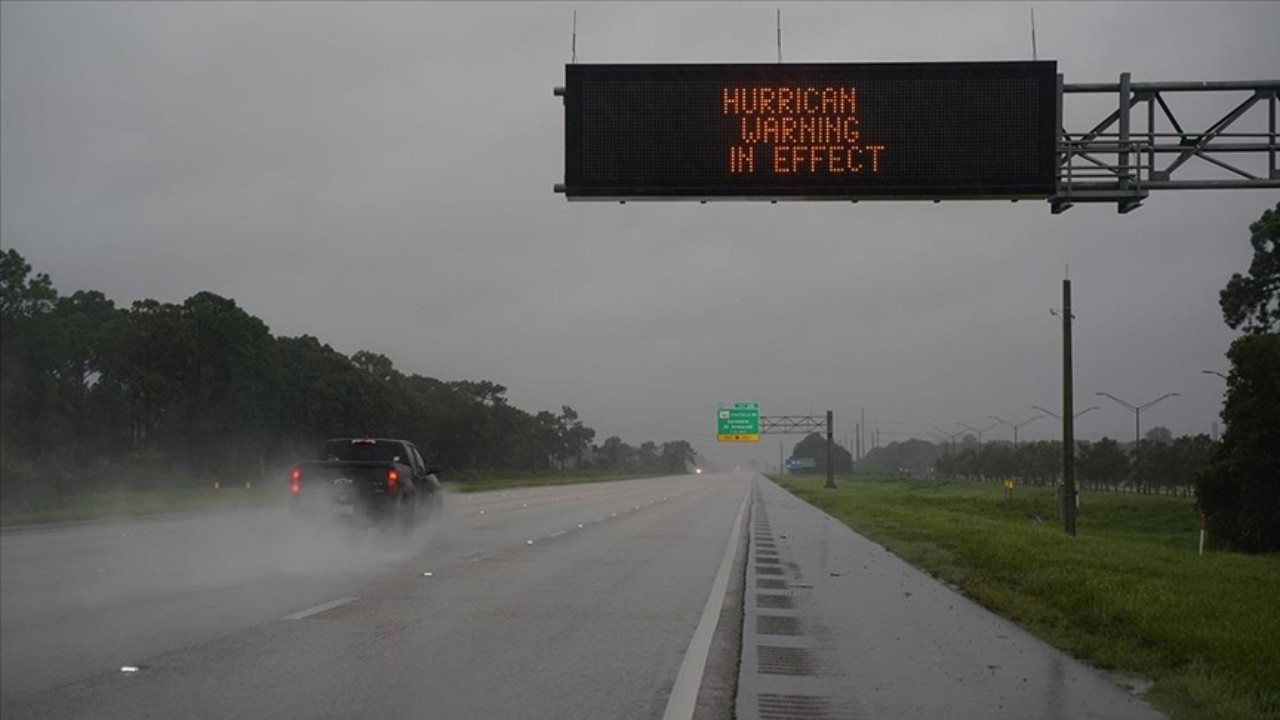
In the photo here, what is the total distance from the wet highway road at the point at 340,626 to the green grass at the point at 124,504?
10.1 metres

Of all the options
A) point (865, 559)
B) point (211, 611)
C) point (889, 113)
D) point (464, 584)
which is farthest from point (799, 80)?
point (865, 559)

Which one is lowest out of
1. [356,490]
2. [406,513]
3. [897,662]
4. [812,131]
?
[897,662]

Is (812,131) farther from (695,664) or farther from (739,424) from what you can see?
(739,424)

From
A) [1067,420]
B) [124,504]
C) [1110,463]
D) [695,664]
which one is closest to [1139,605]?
[695,664]

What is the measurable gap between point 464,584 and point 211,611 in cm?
439

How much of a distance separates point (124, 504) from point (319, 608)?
3145 cm

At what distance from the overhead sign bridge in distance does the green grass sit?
22.9 metres

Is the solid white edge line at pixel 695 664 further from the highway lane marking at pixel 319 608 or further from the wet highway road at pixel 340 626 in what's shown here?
the highway lane marking at pixel 319 608

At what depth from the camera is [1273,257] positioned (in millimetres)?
59188

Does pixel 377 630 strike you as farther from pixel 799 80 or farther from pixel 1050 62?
pixel 1050 62

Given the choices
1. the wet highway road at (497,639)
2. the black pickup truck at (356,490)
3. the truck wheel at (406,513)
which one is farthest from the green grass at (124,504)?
the wet highway road at (497,639)

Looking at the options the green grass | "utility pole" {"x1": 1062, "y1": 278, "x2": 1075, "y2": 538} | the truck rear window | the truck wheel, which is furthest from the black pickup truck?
"utility pole" {"x1": 1062, "y1": 278, "x2": 1075, "y2": 538}

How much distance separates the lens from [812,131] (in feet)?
54.0

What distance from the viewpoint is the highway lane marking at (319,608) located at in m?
14.4
